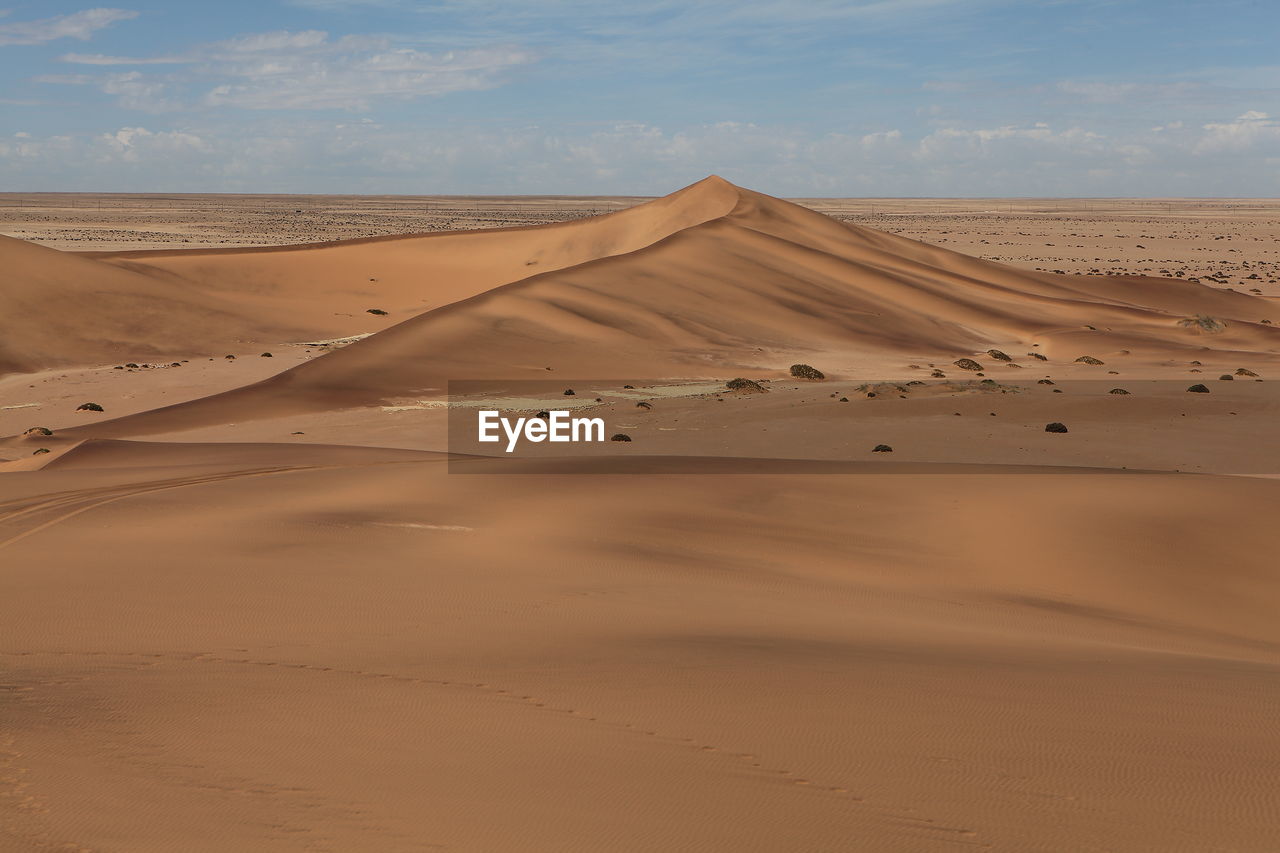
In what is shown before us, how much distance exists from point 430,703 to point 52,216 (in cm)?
20217

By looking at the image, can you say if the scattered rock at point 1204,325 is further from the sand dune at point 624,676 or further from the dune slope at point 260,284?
the sand dune at point 624,676

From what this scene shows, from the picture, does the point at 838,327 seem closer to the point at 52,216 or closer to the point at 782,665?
the point at 782,665

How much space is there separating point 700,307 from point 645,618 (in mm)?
40329

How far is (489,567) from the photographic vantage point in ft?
39.7

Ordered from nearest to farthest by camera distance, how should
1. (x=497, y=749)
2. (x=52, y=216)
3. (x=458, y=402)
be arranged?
(x=497, y=749), (x=458, y=402), (x=52, y=216)

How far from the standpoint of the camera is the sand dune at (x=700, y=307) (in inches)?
1545

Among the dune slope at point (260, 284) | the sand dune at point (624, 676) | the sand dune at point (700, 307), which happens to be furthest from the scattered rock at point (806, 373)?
the dune slope at point (260, 284)

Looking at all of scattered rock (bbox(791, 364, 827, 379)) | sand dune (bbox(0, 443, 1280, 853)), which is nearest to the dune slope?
scattered rock (bbox(791, 364, 827, 379))

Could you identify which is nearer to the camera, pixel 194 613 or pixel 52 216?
pixel 194 613

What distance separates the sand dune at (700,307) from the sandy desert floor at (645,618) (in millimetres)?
850

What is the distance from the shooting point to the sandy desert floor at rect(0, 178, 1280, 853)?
5.55 meters

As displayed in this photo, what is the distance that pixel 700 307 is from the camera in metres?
49.8

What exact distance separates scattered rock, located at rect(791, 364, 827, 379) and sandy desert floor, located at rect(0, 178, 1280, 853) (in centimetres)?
67

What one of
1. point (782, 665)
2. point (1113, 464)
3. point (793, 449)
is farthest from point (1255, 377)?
point (782, 665)
